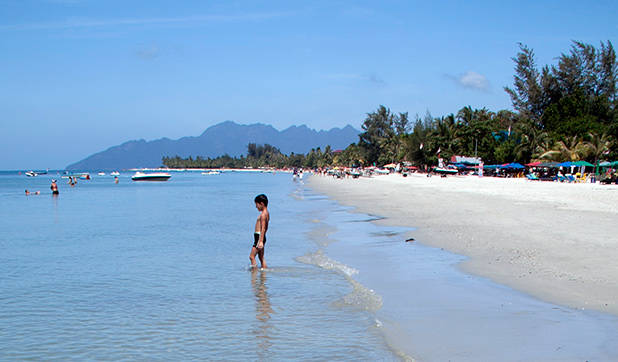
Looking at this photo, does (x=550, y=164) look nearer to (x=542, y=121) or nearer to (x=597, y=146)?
(x=597, y=146)

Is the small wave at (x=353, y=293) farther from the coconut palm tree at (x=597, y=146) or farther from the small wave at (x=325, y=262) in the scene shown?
the coconut palm tree at (x=597, y=146)

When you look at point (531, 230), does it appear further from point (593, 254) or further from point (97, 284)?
point (97, 284)

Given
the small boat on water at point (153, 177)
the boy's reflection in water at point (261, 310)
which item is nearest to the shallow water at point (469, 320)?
the boy's reflection in water at point (261, 310)

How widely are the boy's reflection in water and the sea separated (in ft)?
0.06

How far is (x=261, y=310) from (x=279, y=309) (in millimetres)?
255

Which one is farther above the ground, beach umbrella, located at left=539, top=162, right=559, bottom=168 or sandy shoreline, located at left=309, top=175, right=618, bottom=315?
beach umbrella, located at left=539, top=162, right=559, bottom=168

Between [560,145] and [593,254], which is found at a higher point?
[560,145]

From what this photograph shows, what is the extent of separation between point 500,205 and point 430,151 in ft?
219

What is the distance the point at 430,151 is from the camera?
285ft

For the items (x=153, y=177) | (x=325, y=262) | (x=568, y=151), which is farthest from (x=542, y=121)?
(x=325, y=262)

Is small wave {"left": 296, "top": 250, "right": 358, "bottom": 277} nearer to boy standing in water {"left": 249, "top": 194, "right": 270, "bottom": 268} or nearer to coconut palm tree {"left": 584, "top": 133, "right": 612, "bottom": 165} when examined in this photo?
boy standing in water {"left": 249, "top": 194, "right": 270, "bottom": 268}

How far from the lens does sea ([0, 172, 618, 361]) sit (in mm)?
5566

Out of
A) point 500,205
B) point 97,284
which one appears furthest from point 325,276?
point 500,205

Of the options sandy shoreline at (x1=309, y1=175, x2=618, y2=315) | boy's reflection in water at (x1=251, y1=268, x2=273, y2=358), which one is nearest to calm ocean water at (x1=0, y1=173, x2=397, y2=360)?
boy's reflection in water at (x1=251, y1=268, x2=273, y2=358)
